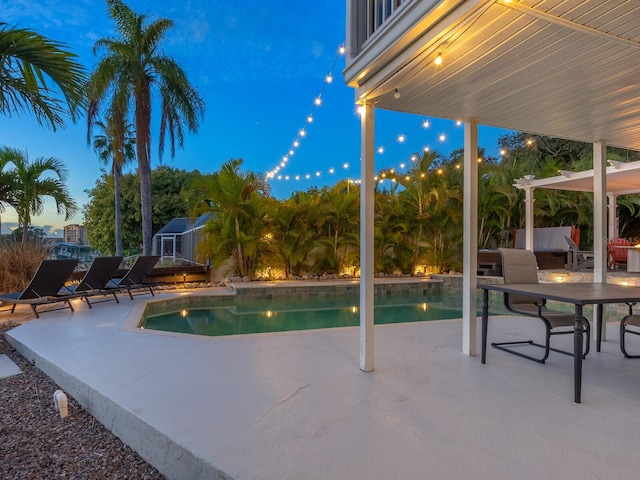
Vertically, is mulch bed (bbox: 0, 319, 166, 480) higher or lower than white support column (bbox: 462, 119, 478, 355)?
lower

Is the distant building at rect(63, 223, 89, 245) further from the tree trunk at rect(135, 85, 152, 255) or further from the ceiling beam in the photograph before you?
the ceiling beam

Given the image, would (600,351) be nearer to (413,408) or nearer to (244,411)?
(413,408)

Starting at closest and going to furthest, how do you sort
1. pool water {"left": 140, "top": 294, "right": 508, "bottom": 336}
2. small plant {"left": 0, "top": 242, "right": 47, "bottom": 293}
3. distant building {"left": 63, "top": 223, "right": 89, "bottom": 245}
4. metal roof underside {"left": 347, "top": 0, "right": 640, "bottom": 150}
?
metal roof underside {"left": 347, "top": 0, "right": 640, "bottom": 150}, pool water {"left": 140, "top": 294, "right": 508, "bottom": 336}, small plant {"left": 0, "top": 242, "right": 47, "bottom": 293}, distant building {"left": 63, "top": 223, "right": 89, "bottom": 245}

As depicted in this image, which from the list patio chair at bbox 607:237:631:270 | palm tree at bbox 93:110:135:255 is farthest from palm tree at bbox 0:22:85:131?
→ patio chair at bbox 607:237:631:270

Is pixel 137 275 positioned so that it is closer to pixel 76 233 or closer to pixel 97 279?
pixel 97 279

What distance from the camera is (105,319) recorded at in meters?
5.41

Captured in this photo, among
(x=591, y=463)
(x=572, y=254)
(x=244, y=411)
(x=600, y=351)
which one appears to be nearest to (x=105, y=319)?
(x=244, y=411)

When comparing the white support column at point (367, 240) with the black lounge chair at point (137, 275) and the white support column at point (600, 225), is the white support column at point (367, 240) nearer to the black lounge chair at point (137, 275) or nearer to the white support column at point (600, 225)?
the white support column at point (600, 225)

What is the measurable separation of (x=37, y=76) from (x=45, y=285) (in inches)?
128

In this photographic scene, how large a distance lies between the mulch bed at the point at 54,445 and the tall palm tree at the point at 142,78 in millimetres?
8856

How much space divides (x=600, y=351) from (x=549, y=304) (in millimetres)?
4037

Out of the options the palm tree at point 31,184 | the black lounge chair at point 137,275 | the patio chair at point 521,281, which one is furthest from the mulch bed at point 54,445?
the palm tree at point 31,184

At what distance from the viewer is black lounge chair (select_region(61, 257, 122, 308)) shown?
6.46 metres

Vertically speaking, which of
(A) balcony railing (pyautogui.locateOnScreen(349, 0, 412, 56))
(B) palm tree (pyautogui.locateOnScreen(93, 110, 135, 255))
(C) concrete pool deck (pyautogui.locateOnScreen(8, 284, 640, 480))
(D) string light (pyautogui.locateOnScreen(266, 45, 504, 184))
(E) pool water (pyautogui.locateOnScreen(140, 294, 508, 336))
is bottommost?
(E) pool water (pyautogui.locateOnScreen(140, 294, 508, 336))
